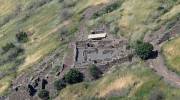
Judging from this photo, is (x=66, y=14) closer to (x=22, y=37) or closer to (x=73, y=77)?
(x=22, y=37)

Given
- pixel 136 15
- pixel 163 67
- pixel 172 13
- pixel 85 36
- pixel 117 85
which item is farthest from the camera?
pixel 85 36

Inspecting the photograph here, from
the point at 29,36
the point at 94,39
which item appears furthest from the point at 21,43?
the point at 94,39

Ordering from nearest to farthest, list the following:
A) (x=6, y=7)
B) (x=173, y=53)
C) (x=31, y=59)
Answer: (x=173, y=53)
(x=31, y=59)
(x=6, y=7)

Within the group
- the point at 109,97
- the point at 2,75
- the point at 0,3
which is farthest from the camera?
the point at 0,3

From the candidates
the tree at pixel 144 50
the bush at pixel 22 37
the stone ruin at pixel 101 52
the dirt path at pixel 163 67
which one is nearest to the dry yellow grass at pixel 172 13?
the dirt path at pixel 163 67

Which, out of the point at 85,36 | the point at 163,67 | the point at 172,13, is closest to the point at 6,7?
the point at 85,36

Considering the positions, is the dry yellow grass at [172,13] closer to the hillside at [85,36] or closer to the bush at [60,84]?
the hillside at [85,36]

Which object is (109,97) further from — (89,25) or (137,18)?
(89,25)
